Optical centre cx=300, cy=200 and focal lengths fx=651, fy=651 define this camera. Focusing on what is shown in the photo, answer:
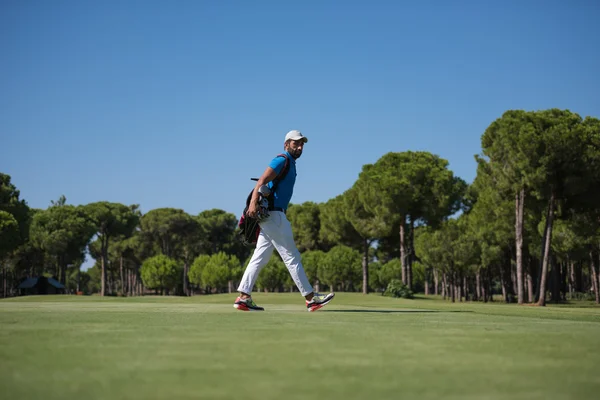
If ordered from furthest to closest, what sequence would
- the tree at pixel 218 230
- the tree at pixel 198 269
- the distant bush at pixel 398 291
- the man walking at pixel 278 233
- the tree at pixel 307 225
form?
the tree at pixel 218 230 → the tree at pixel 307 225 → the tree at pixel 198 269 → the distant bush at pixel 398 291 → the man walking at pixel 278 233

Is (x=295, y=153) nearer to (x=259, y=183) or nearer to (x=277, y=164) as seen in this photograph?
(x=277, y=164)

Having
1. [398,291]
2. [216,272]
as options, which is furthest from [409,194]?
[216,272]

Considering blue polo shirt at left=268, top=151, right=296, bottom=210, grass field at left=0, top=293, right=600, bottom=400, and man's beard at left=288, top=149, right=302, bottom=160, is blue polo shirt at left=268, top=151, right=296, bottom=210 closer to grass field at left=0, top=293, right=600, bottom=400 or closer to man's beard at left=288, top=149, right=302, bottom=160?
man's beard at left=288, top=149, right=302, bottom=160

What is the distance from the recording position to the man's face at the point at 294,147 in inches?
372

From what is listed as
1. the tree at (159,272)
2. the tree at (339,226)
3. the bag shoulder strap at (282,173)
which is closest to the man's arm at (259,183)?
the bag shoulder strap at (282,173)

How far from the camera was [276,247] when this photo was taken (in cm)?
915

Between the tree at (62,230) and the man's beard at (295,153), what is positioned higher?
the tree at (62,230)

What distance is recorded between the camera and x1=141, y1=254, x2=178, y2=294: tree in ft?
242

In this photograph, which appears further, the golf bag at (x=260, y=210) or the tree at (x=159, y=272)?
the tree at (x=159, y=272)

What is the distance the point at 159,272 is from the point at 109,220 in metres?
8.15

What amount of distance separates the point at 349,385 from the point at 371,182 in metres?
47.5

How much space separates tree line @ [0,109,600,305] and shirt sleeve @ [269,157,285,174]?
24.9m

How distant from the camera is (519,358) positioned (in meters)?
3.80

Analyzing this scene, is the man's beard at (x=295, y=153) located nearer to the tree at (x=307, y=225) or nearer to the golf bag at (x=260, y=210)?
the golf bag at (x=260, y=210)
